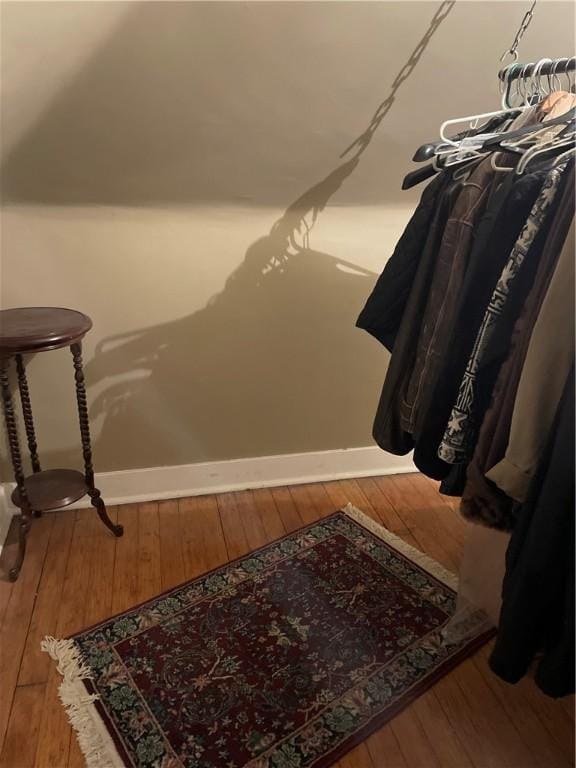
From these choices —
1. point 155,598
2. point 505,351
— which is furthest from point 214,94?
point 155,598

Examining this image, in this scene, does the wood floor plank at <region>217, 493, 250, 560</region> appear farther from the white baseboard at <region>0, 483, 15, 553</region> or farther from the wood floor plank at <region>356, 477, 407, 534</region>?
the white baseboard at <region>0, 483, 15, 553</region>

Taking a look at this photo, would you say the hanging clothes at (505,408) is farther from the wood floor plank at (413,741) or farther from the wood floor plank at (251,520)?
the wood floor plank at (251,520)

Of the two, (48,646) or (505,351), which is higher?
(505,351)

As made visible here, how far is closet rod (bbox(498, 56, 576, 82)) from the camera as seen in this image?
1196 millimetres

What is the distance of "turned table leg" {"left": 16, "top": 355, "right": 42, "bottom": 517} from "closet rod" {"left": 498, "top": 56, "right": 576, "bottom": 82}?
1.66m

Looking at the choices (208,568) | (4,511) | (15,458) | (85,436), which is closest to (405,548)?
(208,568)

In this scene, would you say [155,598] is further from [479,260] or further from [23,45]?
[23,45]

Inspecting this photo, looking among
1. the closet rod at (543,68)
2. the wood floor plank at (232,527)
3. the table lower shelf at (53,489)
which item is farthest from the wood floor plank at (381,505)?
the closet rod at (543,68)

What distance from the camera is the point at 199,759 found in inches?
48.1

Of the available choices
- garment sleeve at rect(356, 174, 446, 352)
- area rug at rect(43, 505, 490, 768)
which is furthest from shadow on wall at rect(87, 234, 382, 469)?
garment sleeve at rect(356, 174, 446, 352)

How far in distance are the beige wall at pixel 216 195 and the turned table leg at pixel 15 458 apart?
271mm

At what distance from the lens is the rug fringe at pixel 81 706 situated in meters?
1.22

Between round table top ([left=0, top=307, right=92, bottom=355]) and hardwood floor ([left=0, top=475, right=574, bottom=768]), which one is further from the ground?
round table top ([left=0, top=307, right=92, bottom=355])

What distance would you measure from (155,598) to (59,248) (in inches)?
46.9
